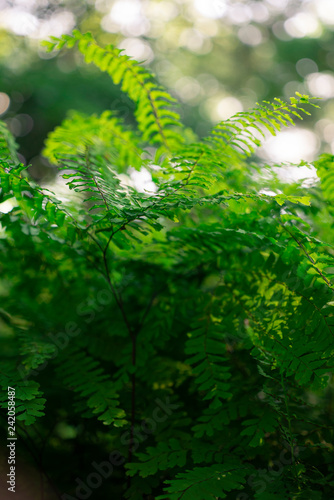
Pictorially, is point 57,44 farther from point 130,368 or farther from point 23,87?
point 23,87

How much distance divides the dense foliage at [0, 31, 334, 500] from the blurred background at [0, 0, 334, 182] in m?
4.48

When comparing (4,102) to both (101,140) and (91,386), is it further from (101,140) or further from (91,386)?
(91,386)

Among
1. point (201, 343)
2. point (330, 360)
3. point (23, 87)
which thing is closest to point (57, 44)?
point (201, 343)

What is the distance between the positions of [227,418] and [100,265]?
491 mm

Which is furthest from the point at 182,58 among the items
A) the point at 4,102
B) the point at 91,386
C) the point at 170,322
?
the point at 91,386

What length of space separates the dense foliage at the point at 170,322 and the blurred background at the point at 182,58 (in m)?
4.48

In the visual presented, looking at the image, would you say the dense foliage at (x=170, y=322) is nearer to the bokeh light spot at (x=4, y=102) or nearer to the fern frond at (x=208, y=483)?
the fern frond at (x=208, y=483)

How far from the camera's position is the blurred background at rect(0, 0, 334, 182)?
213 inches

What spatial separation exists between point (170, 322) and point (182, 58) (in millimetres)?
6778

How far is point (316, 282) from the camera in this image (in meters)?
0.69

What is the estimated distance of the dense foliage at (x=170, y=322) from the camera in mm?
696

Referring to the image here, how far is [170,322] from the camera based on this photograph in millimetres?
896

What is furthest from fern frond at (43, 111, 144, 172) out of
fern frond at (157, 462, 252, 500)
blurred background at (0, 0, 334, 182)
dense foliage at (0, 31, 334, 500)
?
blurred background at (0, 0, 334, 182)

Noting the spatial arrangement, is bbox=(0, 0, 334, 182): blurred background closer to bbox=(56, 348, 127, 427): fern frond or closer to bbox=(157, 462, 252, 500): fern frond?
bbox=(56, 348, 127, 427): fern frond
